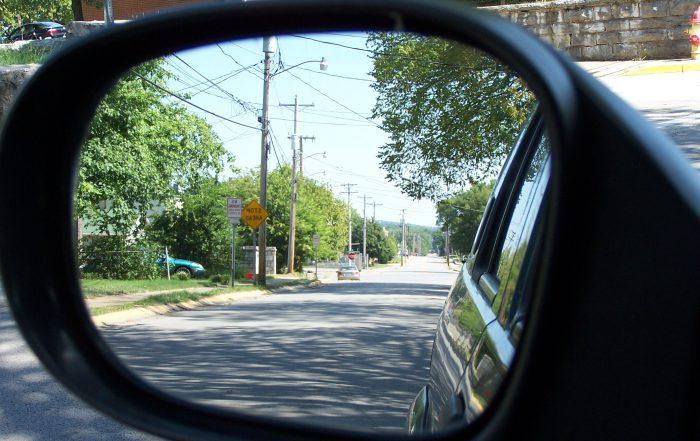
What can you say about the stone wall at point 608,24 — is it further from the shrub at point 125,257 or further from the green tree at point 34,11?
the green tree at point 34,11

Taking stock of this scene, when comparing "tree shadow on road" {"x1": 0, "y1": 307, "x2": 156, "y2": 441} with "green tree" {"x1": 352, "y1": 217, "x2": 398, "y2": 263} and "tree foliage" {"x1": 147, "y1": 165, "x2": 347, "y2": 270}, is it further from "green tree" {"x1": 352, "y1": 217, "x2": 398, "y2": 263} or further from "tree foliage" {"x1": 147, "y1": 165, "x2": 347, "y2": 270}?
"green tree" {"x1": 352, "y1": 217, "x2": 398, "y2": 263}

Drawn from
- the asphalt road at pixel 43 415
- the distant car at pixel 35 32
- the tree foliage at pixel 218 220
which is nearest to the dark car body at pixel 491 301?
the asphalt road at pixel 43 415

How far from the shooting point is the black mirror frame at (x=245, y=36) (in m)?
1.08

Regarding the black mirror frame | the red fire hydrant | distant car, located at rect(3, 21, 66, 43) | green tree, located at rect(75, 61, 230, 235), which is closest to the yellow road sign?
green tree, located at rect(75, 61, 230, 235)

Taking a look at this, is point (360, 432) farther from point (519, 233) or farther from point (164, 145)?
point (164, 145)

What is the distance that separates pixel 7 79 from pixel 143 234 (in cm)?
1469

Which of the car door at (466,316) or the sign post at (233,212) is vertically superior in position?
the sign post at (233,212)

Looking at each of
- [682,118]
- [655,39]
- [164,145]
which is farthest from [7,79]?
[682,118]

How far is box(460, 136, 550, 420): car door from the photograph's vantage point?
1.49 meters

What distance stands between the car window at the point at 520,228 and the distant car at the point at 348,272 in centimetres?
4741

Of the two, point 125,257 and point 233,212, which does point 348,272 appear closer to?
point 233,212

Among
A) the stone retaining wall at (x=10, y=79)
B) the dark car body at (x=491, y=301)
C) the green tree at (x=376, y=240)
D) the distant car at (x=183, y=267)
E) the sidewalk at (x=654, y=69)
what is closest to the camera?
the dark car body at (x=491, y=301)

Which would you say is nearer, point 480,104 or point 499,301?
point 499,301

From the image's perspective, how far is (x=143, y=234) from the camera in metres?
14.1
